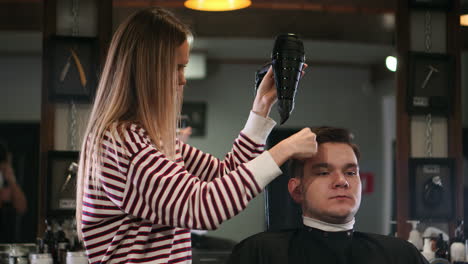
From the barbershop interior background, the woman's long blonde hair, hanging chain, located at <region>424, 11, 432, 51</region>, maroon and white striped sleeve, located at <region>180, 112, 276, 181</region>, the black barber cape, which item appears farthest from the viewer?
the barbershop interior background

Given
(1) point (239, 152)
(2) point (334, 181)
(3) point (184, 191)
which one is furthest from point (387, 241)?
(3) point (184, 191)

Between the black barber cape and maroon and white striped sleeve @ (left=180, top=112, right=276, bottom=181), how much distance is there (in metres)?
0.42

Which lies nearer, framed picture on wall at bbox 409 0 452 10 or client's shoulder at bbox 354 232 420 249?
client's shoulder at bbox 354 232 420 249

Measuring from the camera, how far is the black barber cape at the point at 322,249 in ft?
7.34

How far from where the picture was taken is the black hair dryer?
171 cm

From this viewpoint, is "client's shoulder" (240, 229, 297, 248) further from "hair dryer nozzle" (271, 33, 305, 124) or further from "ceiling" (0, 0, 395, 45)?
"ceiling" (0, 0, 395, 45)

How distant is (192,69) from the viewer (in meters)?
6.97

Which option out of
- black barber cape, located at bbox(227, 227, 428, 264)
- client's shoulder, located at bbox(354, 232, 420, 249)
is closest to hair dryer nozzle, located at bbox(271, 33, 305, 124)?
black barber cape, located at bbox(227, 227, 428, 264)

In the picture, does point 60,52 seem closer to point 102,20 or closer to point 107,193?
point 102,20

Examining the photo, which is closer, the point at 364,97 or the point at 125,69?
the point at 125,69

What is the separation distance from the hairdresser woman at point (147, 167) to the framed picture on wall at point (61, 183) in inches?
65.8

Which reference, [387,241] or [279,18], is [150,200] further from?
[279,18]

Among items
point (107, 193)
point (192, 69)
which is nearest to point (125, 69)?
point (107, 193)

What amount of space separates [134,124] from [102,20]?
76.6 inches
